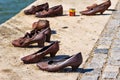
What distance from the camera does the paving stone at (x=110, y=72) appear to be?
6.05 metres

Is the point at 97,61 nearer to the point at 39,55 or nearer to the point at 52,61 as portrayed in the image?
the point at 52,61

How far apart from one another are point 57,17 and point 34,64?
12.0 ft

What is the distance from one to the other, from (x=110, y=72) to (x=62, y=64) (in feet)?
2.52

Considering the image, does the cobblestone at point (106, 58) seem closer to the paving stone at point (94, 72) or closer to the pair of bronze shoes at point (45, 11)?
the paving stone at point (94, 72)

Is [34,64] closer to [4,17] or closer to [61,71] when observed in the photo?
[61,71]

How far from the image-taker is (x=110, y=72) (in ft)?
20.4

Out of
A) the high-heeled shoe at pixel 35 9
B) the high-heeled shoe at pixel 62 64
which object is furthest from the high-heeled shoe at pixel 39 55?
the high-heeled shoe at pixel 35 9

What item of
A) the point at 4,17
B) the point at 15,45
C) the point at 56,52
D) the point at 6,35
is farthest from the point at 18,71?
the point at 4,17

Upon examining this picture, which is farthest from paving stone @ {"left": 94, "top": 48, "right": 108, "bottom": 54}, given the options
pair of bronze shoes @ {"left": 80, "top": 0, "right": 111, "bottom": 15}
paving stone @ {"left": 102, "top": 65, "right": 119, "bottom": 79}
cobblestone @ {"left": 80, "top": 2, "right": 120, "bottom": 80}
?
pair of bronze shoes @ {"left": 80, "top": 0, "right": 111, "bottom": 15}

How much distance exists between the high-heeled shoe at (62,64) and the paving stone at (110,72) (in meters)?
0.44

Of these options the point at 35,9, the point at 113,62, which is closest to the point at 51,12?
the point at 35,9

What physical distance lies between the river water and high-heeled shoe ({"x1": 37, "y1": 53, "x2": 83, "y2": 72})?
4.85 meters

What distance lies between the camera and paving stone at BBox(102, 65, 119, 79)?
6.05m

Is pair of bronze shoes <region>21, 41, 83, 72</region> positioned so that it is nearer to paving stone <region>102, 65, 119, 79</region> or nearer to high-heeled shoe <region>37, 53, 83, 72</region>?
high-heeled shoe <region>37, 53, 83, 72</region>
